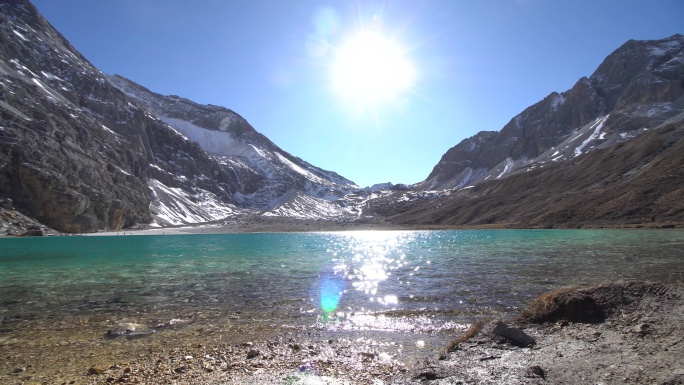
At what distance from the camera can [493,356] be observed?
9367 mm

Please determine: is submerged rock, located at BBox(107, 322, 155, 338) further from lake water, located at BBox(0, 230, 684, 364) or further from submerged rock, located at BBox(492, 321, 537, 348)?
submerged rock, located at BBox(492, 321, 537, 348)

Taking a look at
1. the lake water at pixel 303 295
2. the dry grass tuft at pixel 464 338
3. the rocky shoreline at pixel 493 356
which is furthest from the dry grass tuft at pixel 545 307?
the lake water at pixel 303 295

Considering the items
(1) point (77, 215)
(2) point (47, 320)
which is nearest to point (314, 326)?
(2) point (47, 320)

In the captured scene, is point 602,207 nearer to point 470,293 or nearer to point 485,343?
point 470,293

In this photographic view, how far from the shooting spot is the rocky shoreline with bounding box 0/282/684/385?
7.87 m

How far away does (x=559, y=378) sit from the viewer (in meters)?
7.47

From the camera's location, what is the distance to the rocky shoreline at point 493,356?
25.8ft

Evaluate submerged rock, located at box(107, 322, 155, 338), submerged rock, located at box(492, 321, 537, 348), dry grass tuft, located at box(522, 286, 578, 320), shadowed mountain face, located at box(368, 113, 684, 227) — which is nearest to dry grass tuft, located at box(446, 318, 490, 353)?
submerged rock, located at box(492, 321, 537, 348)

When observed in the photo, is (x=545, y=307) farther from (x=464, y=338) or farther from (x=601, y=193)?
(x=601, y=193)

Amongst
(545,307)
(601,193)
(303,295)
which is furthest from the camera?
(601,193)

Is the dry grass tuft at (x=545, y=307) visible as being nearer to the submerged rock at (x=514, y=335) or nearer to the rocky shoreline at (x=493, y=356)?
A: the rocky shoreline at (x=493, y=356)

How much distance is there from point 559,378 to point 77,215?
A: 15102 centimetres

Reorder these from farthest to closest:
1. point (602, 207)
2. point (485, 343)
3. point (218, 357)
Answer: point (602, 207) < point (218, 357) < point (485, 343)

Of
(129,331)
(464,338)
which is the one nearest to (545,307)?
(464,338)
